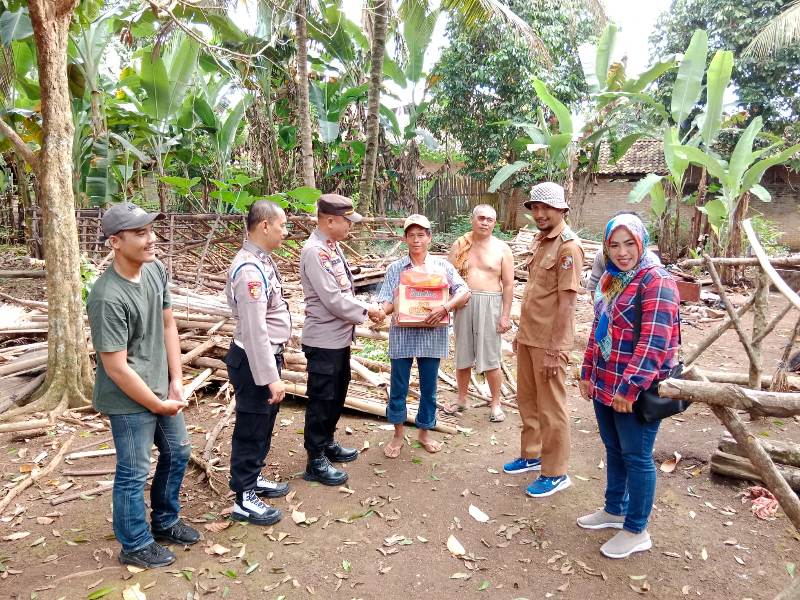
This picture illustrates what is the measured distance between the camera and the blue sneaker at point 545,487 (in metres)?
3.47

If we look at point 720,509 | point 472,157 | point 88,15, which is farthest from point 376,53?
point 720,509

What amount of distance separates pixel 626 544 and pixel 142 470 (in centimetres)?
243

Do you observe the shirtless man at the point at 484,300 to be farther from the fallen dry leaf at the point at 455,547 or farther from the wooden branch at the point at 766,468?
the wooden branch at the point at 766,468

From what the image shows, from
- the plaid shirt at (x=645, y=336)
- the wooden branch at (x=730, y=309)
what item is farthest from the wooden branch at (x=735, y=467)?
the plaid shirt at (x=645, y=336)

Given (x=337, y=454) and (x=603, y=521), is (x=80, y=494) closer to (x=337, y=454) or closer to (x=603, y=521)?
(x=337, y=454)

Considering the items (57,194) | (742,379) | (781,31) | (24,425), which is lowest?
(24,425)

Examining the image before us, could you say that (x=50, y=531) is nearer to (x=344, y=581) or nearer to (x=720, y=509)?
(x=344, y=581)

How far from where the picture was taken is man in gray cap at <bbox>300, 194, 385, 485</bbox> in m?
Answer: 3.30

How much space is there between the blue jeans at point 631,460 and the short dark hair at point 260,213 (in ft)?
6.49

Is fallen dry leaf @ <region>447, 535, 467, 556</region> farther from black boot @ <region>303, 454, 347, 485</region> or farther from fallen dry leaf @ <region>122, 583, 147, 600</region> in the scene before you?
fallen dry leaf @ <region>122, 583, 147, 600</region>

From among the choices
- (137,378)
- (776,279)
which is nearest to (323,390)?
(137,378)

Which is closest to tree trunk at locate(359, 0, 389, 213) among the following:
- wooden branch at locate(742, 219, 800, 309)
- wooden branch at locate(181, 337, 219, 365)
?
wooden branch at locate(181, 337, 219, 365)

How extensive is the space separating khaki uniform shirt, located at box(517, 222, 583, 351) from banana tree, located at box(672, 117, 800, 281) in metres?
6.31

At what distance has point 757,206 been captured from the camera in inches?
711
